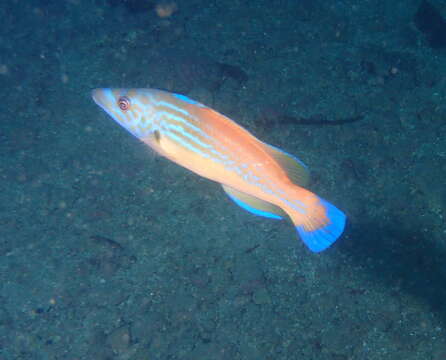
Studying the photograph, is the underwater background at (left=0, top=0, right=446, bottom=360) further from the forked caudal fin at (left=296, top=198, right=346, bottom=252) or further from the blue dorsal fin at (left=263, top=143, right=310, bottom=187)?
the blue dorsal fin at (left=263, top=143, right=310, bottom=187)

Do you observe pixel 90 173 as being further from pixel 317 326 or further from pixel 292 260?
pixel 317 326

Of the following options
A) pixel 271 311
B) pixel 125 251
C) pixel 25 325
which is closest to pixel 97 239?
pixel 125 251

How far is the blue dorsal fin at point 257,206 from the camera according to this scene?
8.16ft

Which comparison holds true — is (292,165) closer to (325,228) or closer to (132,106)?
(325,228)

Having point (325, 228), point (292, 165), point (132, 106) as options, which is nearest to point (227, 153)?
point (292, 165)

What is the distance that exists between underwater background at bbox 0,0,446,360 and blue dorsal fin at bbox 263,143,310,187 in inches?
78.7

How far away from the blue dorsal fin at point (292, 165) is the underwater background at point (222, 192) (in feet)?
6.56

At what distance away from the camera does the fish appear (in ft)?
7.30

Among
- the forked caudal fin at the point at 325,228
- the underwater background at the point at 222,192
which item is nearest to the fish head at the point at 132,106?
the forked caudal fin at the point at 325,228

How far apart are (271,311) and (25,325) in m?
3.04

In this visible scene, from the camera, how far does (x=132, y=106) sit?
2379mm

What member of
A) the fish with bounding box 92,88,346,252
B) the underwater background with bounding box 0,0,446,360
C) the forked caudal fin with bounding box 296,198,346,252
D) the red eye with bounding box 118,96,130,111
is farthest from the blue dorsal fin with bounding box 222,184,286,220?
the underwater background with bounding box 0,0,446,360

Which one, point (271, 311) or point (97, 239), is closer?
point (271, 311)

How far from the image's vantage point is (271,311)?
4004 millimetres
